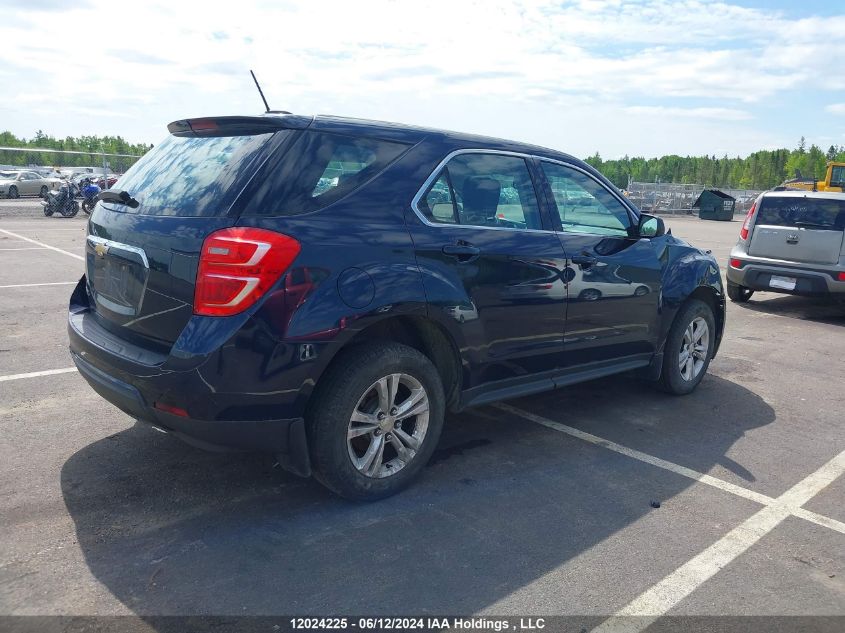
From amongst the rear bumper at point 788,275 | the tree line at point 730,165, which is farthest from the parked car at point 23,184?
the tree line at point 730,165

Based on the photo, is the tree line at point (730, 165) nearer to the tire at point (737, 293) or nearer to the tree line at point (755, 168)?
the tree line at point (755, 168)

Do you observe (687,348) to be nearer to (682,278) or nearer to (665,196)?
(682,278)

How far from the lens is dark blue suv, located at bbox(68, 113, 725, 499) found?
3121 mm

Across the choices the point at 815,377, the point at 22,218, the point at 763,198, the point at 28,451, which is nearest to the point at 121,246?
the point at 28,451

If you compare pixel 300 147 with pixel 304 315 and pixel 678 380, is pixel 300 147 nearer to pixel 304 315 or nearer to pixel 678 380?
pixel 304 315

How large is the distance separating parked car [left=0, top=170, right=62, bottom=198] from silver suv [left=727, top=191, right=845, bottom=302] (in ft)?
104

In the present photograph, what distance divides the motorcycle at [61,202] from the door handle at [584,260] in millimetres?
22064

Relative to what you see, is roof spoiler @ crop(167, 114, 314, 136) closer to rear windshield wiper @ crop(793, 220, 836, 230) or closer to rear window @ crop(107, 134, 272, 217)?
rear window @ crop(107, 134, 272, 217)

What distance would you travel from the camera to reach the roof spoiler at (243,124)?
343cm

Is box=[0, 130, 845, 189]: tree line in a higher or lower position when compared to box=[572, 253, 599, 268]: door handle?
higher

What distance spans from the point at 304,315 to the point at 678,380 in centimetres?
358

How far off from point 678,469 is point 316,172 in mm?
2724

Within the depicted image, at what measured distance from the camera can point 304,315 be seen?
317 centimetres

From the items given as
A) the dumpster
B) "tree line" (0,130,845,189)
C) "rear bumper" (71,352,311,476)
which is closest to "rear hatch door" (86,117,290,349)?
"rear bumper" (71,352,311,476)
